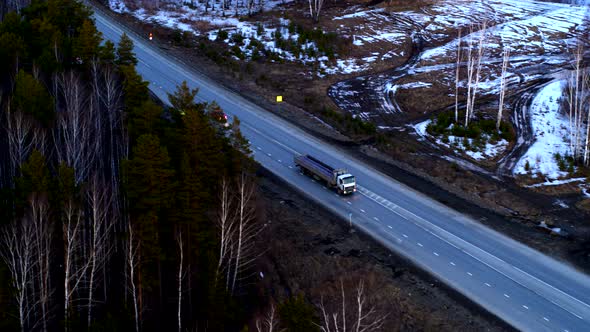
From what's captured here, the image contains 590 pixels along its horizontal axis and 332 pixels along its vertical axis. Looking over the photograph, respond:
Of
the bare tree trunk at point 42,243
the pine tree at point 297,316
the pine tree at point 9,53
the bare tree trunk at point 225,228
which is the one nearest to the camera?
the pine tree at point 297,316

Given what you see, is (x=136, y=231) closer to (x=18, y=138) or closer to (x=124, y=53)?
(x=18, y=138)

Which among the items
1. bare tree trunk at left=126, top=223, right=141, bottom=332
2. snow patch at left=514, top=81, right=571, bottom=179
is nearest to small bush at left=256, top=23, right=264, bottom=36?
snow patch at left=514, top=81, right=571, bottom=179

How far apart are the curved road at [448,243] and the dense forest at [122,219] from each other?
28.4 ft

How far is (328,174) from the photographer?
44.7 metres

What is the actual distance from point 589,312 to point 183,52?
5727 cm

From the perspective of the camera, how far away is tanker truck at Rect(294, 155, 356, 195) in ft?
144

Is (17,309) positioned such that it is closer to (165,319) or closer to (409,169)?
(165,319)

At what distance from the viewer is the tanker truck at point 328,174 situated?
43.9 metres

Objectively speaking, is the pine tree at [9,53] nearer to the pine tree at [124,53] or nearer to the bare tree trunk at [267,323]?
the pine tree at [124,53]

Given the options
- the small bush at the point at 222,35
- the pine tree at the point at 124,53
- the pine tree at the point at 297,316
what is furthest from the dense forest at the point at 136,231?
the small bush at the point at 222,35

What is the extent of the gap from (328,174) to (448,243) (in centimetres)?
1051

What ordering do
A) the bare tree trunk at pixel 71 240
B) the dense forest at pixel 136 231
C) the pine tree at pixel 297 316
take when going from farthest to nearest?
the dense forest at pixel 136 231 < the bare tree trunk at pixel 71 240 < the pine tree at pixel 297 316

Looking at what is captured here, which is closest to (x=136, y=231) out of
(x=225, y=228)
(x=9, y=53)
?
(x=225, y=228)

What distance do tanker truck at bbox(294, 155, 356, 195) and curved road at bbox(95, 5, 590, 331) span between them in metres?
0.61
